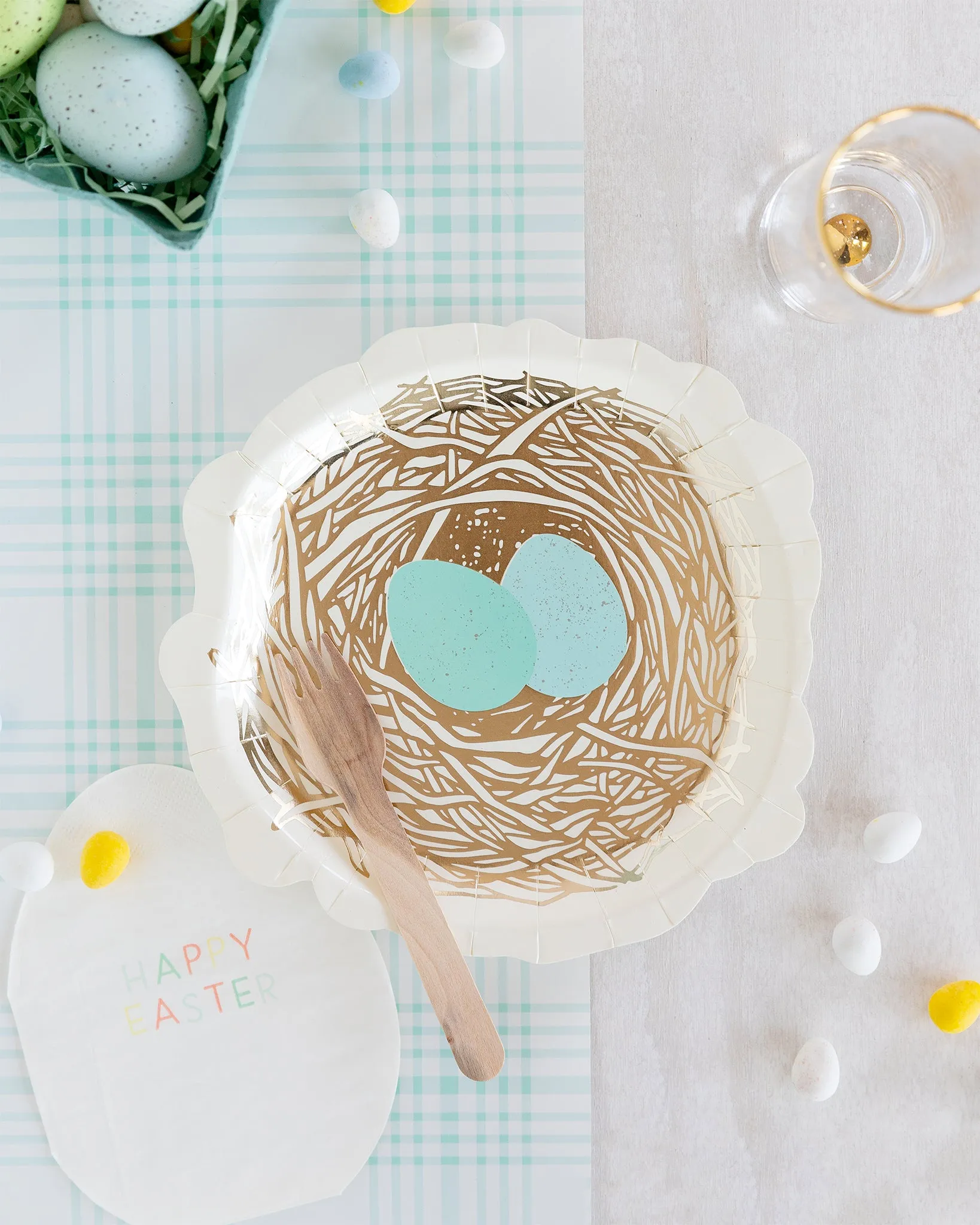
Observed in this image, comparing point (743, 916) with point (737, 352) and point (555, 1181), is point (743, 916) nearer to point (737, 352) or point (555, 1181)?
point (555, 1181)

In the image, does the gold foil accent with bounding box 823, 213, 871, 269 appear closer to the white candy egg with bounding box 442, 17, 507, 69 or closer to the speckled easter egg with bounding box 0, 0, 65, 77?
the white candy egg with bounding box 442, 17, 507, 69

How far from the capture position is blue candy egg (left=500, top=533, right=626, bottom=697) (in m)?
0.48

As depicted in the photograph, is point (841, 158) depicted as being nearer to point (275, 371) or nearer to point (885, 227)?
point (885, 227)

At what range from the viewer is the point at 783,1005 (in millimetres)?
497

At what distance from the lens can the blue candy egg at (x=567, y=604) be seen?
0.48 m

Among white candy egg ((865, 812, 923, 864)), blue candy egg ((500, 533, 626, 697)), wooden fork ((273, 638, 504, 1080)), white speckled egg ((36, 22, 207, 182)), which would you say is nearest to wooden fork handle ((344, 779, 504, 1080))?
wooden fork ((273, 638, 504, 1080))

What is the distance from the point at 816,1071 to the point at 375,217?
53 centimetres

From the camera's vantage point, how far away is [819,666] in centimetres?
50

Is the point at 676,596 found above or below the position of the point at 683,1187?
above

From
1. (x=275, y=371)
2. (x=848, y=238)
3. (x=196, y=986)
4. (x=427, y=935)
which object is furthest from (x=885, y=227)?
(x=196, y=986)

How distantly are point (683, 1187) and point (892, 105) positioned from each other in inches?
24.8

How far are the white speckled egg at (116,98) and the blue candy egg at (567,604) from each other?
269 millimetres

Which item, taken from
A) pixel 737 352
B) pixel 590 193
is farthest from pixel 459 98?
pixel 737 352

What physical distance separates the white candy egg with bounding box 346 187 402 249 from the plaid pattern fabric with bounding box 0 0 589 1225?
0.01 m
